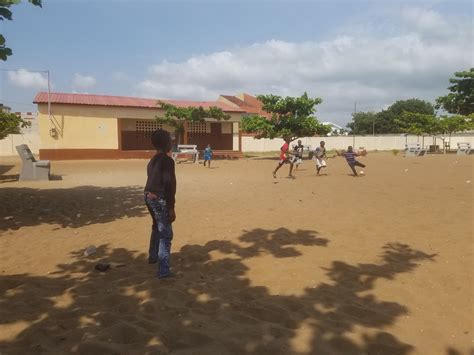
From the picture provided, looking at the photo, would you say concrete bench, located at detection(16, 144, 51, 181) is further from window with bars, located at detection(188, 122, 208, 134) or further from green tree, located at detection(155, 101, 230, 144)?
window with bars, located at detection(188, 122, 208, 134)

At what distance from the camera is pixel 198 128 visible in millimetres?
29781

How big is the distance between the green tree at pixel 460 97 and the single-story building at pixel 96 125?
23.5m

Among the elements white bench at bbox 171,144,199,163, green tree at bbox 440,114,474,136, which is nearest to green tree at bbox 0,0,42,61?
white bench at bbox 171,144,199,163

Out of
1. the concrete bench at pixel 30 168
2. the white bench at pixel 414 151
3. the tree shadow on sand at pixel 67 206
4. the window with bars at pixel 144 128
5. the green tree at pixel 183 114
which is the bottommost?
the tree shadow on sand at pixel 67 206

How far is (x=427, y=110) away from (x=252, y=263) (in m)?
67.7

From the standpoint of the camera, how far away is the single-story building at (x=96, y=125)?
78.0 ft

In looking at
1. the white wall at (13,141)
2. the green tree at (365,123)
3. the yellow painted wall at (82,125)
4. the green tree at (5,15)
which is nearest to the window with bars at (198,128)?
the yellow painted wall at (82,125)

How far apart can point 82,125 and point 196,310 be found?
23.7m

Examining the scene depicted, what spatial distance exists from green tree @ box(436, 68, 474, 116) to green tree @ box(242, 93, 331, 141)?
2064 cm

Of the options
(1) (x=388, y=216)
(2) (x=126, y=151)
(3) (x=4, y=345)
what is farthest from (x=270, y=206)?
(2) (x=126, y=151)

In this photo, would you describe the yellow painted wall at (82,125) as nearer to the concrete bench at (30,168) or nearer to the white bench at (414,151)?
the concrete bench at (30,168)

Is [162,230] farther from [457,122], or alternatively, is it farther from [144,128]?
[457,122]

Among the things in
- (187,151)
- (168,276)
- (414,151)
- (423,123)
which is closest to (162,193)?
(168,276)

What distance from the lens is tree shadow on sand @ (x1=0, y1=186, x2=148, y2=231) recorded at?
6739 mm
